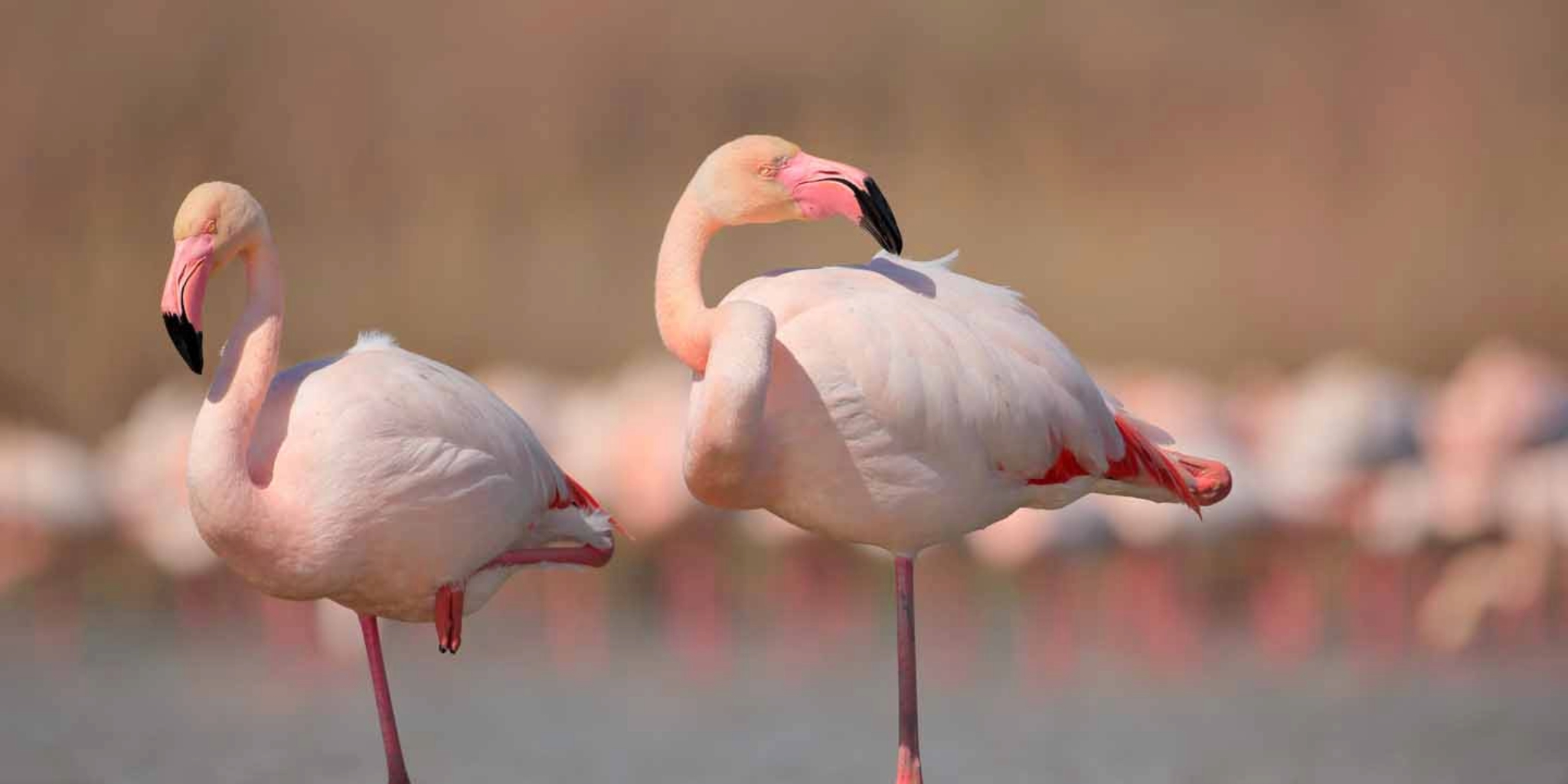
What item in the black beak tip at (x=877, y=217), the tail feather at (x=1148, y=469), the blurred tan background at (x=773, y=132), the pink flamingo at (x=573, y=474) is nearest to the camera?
the black beak tip at (x=877, y=217)

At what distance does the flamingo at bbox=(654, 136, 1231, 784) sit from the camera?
138 inches

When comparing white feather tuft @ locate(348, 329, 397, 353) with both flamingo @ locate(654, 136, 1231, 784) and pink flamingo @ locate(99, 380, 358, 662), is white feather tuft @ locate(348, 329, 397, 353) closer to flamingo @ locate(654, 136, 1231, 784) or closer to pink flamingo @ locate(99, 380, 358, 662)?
flamingo @ locate(654, 136, 1231, 784)

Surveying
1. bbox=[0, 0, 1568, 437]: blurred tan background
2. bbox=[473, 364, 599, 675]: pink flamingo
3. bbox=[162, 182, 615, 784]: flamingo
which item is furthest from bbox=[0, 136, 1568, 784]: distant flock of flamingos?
bbox=[0, 0, 1568, 437]: blurred tan background

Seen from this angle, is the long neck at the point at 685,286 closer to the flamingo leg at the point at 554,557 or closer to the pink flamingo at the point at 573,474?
the flamingo leg at the point at 554,557

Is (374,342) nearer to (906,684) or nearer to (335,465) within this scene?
(335,465)

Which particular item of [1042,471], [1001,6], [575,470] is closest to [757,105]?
[1001,6]

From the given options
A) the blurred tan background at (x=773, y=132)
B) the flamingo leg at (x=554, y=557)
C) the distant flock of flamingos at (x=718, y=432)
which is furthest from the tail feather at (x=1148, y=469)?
the blurred tan background at (x=773, y=132)

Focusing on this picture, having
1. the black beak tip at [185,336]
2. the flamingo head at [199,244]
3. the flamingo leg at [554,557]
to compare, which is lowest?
the flamingo leg at [554,557]

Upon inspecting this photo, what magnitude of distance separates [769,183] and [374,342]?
0.86m

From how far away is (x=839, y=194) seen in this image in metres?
3.54

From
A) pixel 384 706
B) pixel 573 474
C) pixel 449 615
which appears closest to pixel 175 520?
pixel 573 474

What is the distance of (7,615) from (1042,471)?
648cm

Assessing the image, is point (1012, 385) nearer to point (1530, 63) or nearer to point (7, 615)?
point (7, 615)

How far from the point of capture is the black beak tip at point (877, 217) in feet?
11.5
